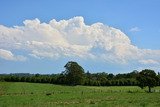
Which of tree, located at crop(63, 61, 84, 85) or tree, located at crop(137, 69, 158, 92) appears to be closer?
tree, located at crop(137, 69, 158, 92)

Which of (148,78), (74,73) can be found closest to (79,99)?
(148,78)

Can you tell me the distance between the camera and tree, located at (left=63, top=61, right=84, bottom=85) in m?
138

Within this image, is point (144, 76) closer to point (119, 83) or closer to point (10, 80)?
point (119, 83)

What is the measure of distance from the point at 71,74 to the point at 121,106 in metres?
103

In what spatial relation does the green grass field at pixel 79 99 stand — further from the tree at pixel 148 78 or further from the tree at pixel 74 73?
the tree at pixel 74 73

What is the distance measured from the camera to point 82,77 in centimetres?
13938

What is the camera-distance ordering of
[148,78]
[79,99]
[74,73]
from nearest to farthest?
1. [79,99]
2. [148,78]
3. [74,73]

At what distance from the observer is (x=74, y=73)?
13762 cm

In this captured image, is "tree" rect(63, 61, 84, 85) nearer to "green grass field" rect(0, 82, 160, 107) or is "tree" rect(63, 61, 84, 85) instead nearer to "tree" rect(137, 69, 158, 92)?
"tree" rect(137, 69, 158, 92)

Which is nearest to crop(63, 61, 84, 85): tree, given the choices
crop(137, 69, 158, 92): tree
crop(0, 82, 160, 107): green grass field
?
crop(137, 69, 158, 92): tree

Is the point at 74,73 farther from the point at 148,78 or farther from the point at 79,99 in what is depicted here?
the point at 79,99

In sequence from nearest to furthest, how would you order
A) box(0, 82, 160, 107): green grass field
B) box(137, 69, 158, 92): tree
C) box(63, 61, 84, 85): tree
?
box(0, 82, 160, 107): green grass field, box(137, 69, 158, 92): tree, box(63, 61, 84, 85): tree

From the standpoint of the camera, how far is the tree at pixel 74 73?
13762 cm

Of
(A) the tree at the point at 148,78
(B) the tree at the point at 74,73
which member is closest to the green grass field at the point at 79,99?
(A) the tree at the point at 148,78
